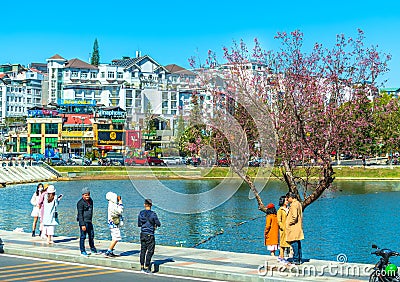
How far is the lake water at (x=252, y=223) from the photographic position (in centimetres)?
2873

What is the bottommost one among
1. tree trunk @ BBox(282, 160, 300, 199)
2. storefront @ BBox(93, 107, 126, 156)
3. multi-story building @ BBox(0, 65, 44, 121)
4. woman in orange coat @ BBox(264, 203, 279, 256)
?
woman in orange coat @ BBox(264, 203, 279, 256)

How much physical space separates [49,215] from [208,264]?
7.01 meters

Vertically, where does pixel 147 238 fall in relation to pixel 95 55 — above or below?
below

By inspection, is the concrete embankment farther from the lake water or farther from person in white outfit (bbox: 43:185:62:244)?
person in white outfit (bbox: 43:185:62:244)

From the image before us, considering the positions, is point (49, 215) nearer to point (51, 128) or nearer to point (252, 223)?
point (252, 223)

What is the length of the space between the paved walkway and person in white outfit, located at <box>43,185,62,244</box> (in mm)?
392

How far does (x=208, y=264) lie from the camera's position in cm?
1708

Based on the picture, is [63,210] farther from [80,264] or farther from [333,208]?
[80,264]

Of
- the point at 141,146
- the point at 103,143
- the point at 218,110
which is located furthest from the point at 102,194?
the point at 103,143

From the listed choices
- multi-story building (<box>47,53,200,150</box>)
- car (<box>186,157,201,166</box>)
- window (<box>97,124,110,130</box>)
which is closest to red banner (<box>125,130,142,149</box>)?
car (<box>186,157,201,166</box>)

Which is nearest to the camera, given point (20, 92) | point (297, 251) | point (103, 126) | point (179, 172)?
point (297, 251)

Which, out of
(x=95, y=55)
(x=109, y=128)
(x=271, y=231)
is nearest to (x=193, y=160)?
(x=271, y=231)

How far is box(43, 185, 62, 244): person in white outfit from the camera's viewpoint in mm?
21516

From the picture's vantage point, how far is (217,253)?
750 inches
